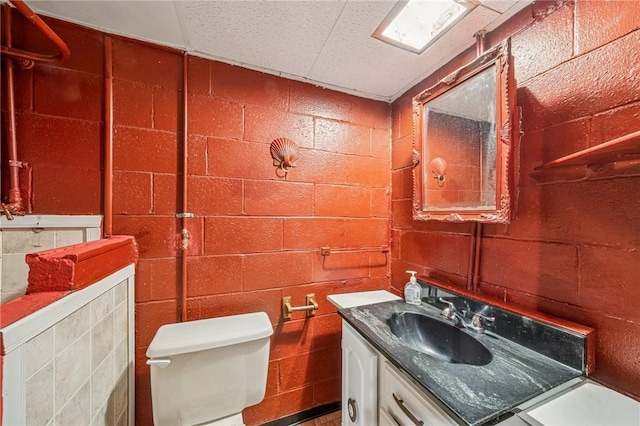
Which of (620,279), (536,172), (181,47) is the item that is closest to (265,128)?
(181,47)

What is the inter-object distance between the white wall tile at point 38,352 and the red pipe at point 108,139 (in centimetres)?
57

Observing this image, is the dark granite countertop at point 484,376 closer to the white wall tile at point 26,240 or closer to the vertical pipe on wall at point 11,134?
the white wall tile at point 26,240

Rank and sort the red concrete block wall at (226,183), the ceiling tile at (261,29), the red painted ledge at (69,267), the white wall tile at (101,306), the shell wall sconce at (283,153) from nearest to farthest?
1. the red painted ledge at (69,267)
2. the white wall tile at (101,306)
3. the ceiling tile at (261,29)
4. the red concrete block wall at (226,183)
5. the shell wall sconce at (283,153)

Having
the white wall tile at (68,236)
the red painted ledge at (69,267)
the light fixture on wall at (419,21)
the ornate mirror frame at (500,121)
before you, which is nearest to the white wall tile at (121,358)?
the red painted ledge at (69,267)

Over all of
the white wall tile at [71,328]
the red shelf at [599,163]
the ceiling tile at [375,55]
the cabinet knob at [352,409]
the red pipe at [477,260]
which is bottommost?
the cabinet knob at [352,409]

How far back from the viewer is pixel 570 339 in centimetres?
76

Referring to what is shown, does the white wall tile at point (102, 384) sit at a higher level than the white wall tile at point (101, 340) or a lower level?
lower

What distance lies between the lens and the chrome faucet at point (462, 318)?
3.29 ft

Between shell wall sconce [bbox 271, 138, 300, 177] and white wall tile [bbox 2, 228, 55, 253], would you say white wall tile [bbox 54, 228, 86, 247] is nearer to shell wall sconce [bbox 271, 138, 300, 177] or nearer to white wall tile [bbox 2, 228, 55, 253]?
white wall tile [bbox 2, 228, 55, 253]

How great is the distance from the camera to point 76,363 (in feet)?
2.50

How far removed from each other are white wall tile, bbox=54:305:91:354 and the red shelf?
5.17ft

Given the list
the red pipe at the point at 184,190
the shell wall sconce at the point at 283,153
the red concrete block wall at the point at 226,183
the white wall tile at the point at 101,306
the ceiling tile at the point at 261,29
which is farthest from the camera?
the shell wall sconce at the point at 283,153

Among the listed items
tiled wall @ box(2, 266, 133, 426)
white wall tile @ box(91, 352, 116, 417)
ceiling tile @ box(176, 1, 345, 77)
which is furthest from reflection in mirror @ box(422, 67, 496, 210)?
white wall tile @ box(91, 352, 116, 417)

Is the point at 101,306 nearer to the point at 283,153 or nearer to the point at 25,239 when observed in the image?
the point at 25,239
